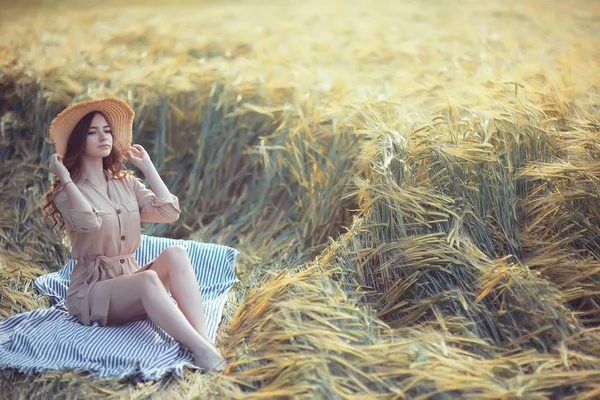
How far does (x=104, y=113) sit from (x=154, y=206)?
0.27 meters

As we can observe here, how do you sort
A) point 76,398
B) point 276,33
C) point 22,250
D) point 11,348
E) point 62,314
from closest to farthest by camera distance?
point 76,398 → point 11,348 → point 62,314 → point 22,250 → point 276,33

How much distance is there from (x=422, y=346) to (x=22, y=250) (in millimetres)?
1505

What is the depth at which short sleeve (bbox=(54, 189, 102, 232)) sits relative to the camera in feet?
5.84

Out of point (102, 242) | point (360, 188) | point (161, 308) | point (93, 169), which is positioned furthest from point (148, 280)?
point (360, 188)

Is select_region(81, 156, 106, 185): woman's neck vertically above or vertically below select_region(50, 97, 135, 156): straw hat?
below

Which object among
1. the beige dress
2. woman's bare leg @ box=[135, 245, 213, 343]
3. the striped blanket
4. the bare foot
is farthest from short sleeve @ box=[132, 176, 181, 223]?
the bare foot

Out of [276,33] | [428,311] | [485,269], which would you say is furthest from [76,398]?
[276,33]

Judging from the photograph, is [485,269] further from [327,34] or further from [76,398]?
[327,34]

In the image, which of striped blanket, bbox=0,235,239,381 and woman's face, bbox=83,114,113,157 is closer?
striped blanket, bbox=0,235,239,381

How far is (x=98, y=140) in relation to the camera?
187cm

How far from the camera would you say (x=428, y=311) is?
182 cm

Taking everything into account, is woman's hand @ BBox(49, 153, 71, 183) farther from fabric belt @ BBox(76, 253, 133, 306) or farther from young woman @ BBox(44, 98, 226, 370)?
fabric belt @ BBox(76, 253, 133, 306)

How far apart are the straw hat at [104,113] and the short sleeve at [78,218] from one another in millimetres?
140

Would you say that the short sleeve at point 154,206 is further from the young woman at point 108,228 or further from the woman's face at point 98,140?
the woman's face at point 98,140
